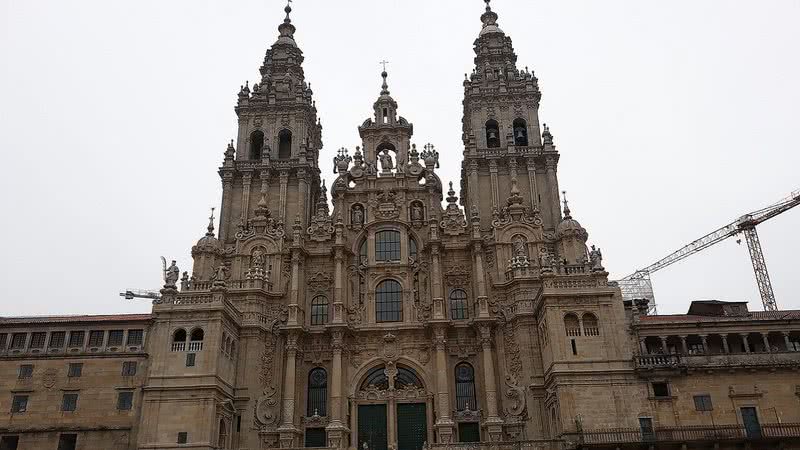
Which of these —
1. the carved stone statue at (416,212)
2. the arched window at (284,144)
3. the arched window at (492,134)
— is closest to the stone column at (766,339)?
the arched window at (492,134)

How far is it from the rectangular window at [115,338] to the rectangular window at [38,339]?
4185 mm

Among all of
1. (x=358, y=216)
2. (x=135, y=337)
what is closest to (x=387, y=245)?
(x=358, y=216)

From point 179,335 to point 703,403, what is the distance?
31.7 m

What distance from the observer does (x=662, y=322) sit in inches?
1608

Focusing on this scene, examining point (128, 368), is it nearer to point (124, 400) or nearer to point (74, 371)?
point (124, 400)

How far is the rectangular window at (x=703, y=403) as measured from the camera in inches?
1500

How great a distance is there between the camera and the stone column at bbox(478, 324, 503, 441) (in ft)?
138

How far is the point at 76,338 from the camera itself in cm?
4250

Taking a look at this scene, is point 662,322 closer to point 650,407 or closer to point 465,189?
point 650,407

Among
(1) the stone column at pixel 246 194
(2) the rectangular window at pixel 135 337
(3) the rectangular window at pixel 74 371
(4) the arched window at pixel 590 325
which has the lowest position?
(3) the rectangular window at pixel 74 371

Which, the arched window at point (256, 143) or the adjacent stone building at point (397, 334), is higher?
the arched window at point (256, 143)

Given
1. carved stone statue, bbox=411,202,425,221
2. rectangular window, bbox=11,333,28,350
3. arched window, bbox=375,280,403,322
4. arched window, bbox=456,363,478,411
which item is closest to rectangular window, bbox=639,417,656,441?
→ arched window, bbox=456,363,478,411

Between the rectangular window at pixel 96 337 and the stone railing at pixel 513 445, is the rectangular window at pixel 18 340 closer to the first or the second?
the rectangular window at pixel 96 337

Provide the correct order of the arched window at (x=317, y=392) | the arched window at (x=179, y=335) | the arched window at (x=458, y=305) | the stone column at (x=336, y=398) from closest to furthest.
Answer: the arched window at (x=179, y=335), the stone column at (x=336, y=398), the arched window at (x=317, y=392), the arched window at (x=458, y=305)
